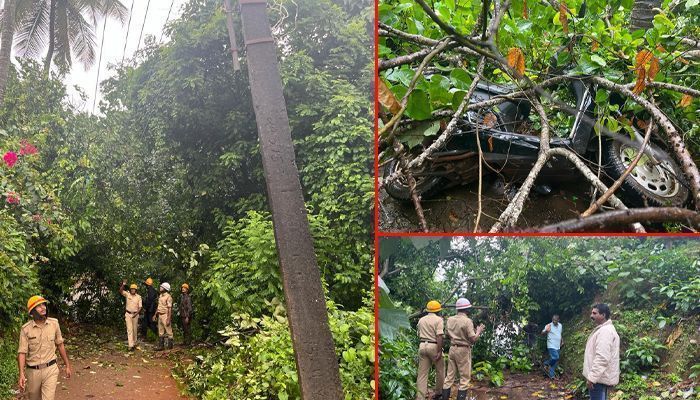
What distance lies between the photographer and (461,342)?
6.75 ft

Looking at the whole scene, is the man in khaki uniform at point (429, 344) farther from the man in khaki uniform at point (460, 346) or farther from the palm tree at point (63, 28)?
the palm tree at point (63, 28)

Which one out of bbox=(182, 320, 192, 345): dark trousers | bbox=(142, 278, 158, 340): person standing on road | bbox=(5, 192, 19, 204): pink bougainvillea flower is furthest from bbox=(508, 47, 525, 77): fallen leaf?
bbox=(142, 278, 158, 340): person standing on road

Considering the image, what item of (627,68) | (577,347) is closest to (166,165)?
(577,347)

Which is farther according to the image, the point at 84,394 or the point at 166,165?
the point at 166,165

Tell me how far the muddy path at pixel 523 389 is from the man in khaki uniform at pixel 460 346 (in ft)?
0.39

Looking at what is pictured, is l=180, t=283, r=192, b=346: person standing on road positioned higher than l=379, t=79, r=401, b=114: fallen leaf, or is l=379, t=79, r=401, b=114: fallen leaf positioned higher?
l=379, t=79, r=401, b=114: fallen leaf

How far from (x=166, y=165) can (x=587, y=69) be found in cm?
714

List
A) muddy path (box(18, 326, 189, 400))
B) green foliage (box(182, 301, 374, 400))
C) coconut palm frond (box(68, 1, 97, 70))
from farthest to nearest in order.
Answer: coconut palm frond (box(68, 1, 97, 70)), muddy path (box(18, 326, 189, 400)), green foliage (box(182, 301, 374, 400))

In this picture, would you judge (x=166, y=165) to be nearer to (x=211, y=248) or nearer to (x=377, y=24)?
(x=211, y=248)

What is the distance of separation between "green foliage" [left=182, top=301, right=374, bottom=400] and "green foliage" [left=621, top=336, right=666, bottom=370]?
1.42 metres

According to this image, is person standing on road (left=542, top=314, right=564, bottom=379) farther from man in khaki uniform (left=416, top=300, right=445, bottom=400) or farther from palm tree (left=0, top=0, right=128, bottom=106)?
palm tree (left=0, top=0, right=128, bottom=106)

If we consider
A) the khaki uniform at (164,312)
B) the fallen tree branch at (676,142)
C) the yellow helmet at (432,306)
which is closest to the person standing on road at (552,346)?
the yellow helmet at (432,306)

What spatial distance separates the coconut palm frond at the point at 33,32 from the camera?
10.4m

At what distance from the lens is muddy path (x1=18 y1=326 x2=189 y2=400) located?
5547 mm
